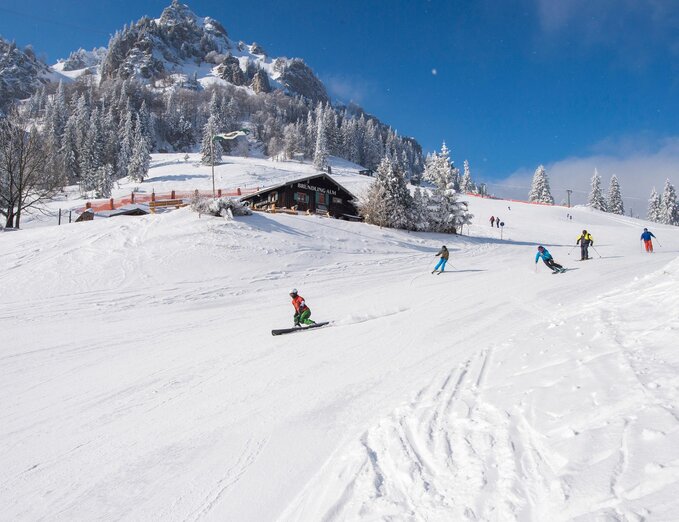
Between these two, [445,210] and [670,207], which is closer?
[445,210]

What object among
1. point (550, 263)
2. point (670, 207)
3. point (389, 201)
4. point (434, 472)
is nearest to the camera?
point (434, 472)

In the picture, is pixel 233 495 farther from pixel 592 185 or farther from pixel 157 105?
pixel 157 105

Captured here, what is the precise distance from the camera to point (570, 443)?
3324mm

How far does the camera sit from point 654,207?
7788cm

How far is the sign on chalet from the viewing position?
Result: 3872 cm

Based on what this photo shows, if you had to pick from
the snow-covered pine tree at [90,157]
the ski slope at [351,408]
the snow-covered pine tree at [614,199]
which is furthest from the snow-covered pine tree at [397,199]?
the snow-covered pine tree at [614,199]

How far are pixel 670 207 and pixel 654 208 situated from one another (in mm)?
3403

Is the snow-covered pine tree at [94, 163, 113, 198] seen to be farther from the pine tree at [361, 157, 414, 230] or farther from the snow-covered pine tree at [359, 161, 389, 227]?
the pine tree at [361, 157, 414, 230]

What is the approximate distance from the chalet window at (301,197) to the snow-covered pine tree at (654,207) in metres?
76.1

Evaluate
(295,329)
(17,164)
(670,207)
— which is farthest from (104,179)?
Answer: (670,207)

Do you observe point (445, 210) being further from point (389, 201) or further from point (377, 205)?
point (377, 205)

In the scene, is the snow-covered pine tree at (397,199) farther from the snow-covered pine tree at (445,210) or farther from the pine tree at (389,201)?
the snow-covered pine tree at (445,210)

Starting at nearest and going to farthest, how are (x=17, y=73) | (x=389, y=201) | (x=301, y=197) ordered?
1. (x=389, y=201)
2. (x=301, y=197)
3. (x=17, y=73)

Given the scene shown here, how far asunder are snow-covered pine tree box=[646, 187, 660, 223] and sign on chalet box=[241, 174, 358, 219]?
70.5 meters
